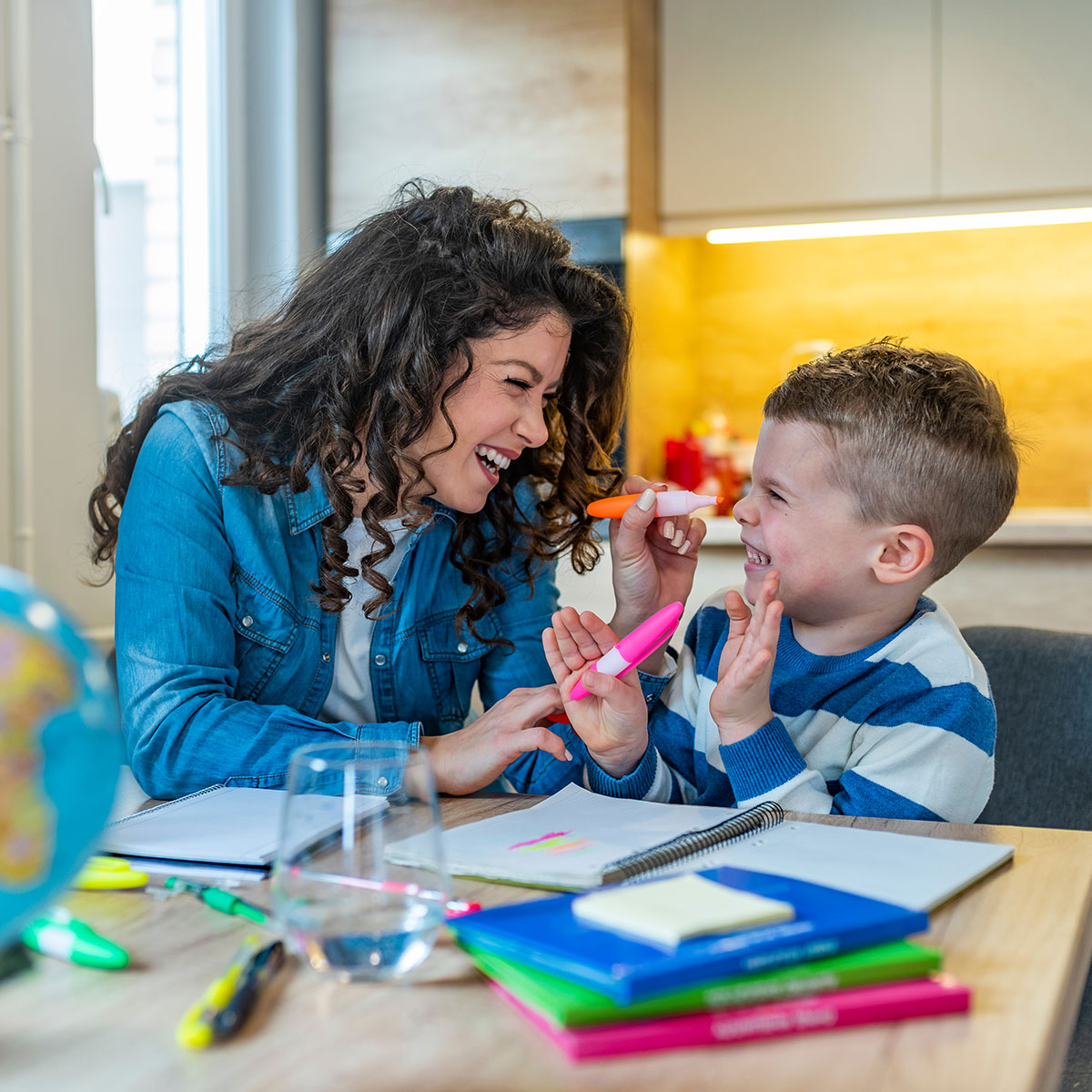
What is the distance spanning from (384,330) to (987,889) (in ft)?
2.71

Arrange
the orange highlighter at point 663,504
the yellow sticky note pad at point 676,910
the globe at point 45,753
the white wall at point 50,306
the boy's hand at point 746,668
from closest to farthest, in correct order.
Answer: the globe at point 45,753
the yellow sticky note pad at point 676,910
the boy's hand at point 746,668
the orange highlighter at point 663,504
the white wall at point 50,306

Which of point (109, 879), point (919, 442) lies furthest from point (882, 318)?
point (109, 879)

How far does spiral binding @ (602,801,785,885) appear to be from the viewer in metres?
0.70

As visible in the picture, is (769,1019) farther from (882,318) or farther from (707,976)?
(882,318)

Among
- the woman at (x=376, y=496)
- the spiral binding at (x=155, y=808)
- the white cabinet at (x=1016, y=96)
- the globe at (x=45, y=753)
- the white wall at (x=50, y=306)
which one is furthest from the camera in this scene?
the white cabinet at (x=1016, y=96)

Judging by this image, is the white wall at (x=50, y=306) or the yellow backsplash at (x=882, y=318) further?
the yellow backsplash at (x=882, y=318)

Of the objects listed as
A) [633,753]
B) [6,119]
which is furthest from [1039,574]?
[6,119]

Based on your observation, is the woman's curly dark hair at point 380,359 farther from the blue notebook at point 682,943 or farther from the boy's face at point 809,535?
the blue notebook at point 682,943

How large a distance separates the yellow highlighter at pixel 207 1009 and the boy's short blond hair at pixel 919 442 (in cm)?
81

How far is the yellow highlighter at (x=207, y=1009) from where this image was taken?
0.50 m

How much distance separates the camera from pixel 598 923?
0.55 metres

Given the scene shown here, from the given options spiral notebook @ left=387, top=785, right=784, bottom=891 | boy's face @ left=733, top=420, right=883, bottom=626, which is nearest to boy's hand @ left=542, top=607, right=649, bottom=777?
spiral notebook @ left=387, top=785, right=784, bottom=891

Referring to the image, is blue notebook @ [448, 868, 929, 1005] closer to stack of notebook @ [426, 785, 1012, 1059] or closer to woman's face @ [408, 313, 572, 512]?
stack of notebook @ [426, 785, 1012, 1059]

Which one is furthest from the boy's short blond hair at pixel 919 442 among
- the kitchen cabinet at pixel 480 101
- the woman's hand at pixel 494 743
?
the kitchen cabinet at pixel 480 101
